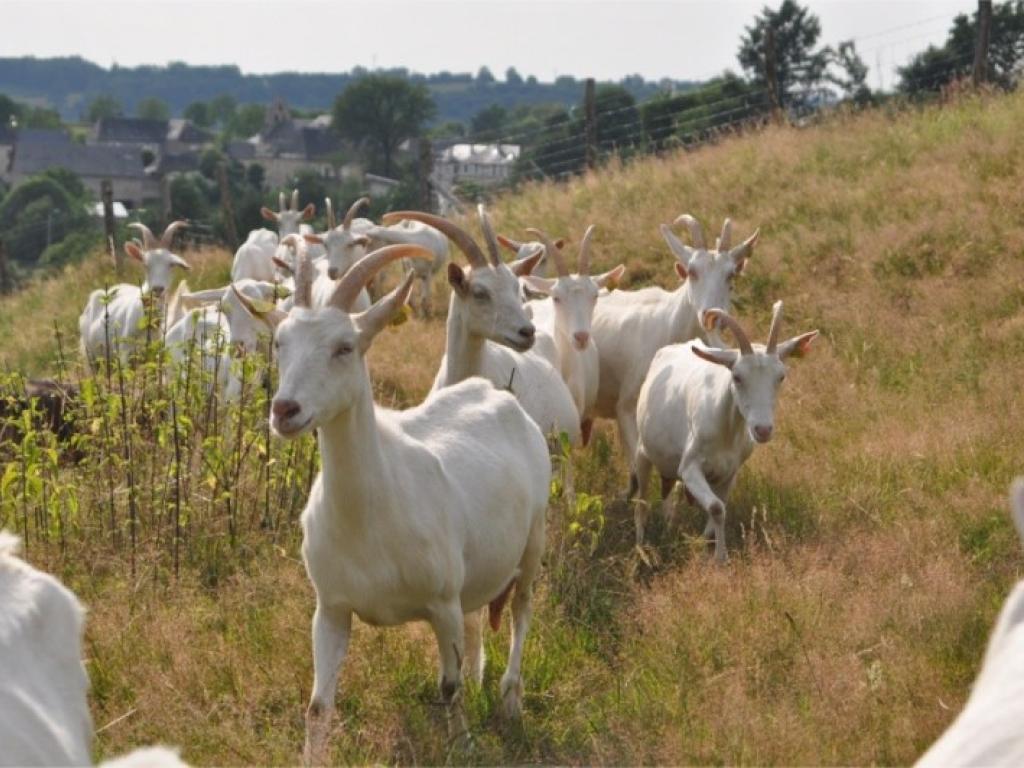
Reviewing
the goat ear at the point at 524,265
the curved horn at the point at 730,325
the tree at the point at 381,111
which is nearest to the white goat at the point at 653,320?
the curved horn at the point at 730,325

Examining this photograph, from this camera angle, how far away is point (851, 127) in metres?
19.8

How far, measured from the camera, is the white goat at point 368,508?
5.83 meters

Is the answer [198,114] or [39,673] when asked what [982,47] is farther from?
[198,114]

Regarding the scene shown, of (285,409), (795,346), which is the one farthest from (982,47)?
(285,409)

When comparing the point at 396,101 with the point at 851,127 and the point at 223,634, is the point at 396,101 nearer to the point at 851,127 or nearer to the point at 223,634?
the point at 851,127

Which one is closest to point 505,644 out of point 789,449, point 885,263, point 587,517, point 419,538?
point 419,538

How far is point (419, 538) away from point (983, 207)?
11.0 m

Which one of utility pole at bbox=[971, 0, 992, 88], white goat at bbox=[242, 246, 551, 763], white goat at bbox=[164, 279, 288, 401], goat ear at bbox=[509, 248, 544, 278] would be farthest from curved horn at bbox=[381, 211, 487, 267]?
utility pole at bbox=[971, 0, 992, 88]

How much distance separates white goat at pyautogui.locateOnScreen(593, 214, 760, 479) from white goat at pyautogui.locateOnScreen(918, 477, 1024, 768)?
28.8 ft

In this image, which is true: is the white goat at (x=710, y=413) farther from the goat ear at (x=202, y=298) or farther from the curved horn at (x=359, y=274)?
the goat ear at (x=202, y=298)

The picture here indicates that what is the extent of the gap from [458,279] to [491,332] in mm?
350

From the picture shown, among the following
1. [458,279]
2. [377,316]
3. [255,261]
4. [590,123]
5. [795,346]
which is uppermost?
[377,316]

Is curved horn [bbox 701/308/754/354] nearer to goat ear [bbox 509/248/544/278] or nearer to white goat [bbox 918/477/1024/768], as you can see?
goat ear [bbox 509/248/544/278]

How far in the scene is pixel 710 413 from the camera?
9.84 m
